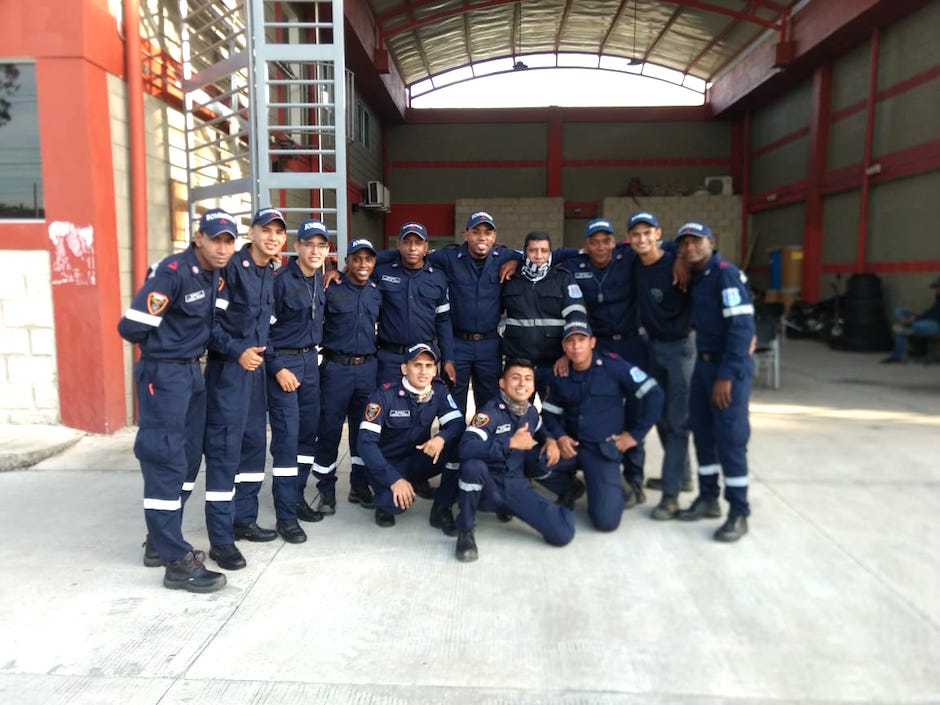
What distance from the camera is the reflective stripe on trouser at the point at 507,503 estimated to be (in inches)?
141

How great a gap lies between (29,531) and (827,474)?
5459 mm

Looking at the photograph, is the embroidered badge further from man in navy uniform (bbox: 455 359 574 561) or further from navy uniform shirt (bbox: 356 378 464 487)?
man in navy uniform (bbox: 455 359 574 561)

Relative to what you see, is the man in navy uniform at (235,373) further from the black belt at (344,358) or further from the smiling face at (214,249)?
the black belt at (344,358)

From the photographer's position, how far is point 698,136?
856 inches

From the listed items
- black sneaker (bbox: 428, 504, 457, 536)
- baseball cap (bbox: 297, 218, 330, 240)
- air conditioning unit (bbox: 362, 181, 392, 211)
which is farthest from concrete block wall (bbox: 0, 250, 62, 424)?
air conditioning unit (bbox: 362, 181, 392, 211)

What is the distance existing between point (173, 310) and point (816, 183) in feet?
55.9

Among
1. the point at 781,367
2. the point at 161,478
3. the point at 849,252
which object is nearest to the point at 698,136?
the point at 849,252

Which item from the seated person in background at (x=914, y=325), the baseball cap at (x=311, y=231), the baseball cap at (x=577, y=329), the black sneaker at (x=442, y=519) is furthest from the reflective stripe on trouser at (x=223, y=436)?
the seated person in background at (x=914, y=325)

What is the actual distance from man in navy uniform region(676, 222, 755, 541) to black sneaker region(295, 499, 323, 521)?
94.8 inches

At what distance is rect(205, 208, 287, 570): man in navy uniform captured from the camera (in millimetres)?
3322

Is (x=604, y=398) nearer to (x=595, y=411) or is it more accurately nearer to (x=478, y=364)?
(x=595, y=411)

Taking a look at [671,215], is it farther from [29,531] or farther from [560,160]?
[29,531]

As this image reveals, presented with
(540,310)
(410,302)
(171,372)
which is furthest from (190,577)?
(540,310)

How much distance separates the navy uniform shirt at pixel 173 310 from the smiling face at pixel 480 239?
6.01 feet
